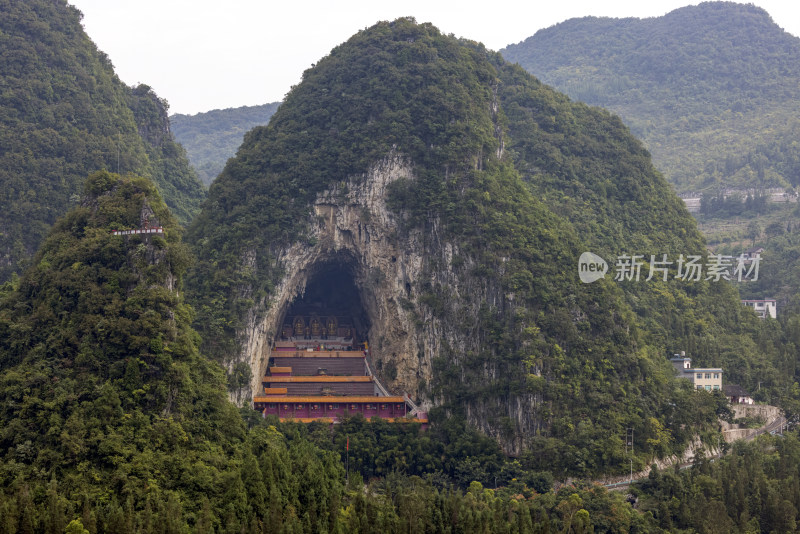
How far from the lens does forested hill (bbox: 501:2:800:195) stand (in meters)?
93.8

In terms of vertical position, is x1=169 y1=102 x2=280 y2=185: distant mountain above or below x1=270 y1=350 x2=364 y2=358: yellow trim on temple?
above

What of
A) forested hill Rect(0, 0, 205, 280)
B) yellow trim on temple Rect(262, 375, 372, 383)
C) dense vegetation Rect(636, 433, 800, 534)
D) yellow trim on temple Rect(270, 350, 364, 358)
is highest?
forested hill Rect(0, 0, 205, 280)

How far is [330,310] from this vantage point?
200 ft

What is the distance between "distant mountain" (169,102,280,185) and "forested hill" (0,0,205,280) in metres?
41.1

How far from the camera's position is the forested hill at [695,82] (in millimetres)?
93812

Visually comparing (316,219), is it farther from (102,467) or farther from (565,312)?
(102,467)

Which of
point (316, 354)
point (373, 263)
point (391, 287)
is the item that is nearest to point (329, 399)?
point (316, 354)

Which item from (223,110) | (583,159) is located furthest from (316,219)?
(223,110)

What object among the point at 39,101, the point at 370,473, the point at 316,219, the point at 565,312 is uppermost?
the point at 39,101

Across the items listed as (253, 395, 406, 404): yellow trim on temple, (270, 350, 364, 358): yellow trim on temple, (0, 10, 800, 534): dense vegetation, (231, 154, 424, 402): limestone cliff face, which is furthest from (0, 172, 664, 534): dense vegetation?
(270, 350, 364, 358): yellow trim on temple

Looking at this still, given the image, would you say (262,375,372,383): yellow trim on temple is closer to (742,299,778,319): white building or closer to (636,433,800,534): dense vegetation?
(636,433,800,534): dense vegetation

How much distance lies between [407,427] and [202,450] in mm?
13002

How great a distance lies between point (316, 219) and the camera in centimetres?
5647

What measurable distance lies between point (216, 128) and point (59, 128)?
60140 mm
